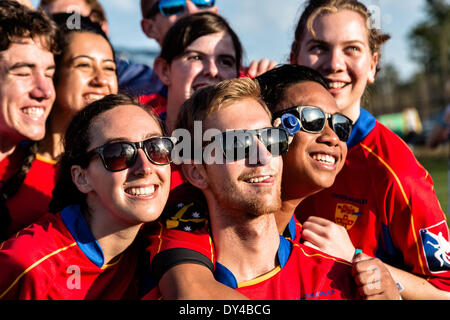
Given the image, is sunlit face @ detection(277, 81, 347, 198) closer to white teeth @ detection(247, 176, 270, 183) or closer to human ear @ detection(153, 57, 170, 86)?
white teeth @ detection(247, 176, 270, 183)

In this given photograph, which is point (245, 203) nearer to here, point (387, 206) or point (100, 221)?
point (100, 221)

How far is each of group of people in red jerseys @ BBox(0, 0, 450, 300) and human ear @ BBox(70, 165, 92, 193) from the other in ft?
0.05

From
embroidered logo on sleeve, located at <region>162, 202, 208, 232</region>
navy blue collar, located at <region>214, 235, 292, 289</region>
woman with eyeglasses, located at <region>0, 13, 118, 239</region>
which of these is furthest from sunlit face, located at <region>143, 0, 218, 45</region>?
navy blue collar, located at <region>214, 235, 292, 289</region>

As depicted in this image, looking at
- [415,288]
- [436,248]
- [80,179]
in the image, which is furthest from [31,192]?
[436,248]

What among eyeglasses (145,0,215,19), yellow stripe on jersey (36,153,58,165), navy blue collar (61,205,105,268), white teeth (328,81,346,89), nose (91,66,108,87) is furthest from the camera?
eyeglasses (145,0,215,19)

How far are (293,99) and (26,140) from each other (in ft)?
8.21

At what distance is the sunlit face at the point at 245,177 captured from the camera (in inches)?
110

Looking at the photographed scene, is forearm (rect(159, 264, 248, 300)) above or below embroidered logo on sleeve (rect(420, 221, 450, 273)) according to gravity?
below

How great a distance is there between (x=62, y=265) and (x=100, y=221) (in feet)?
1.21

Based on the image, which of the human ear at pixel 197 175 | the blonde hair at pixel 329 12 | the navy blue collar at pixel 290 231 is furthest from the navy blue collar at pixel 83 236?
the blonde hair at pixel 329 12

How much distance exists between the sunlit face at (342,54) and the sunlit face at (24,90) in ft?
7.51

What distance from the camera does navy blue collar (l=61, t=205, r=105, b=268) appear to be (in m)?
2.93

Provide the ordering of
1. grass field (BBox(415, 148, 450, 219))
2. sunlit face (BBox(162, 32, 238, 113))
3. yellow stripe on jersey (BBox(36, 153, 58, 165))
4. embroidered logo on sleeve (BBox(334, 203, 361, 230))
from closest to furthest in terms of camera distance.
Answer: embroidered logo on sleeve (BBox(334, 203, 361, 230)) → yellow stripe on jersey (BBox(36, 153, 58, 165)) → sunlit face (BBox(162, 32, 238, 113)) → grass field (BBox(415, 148, 450, 219))
